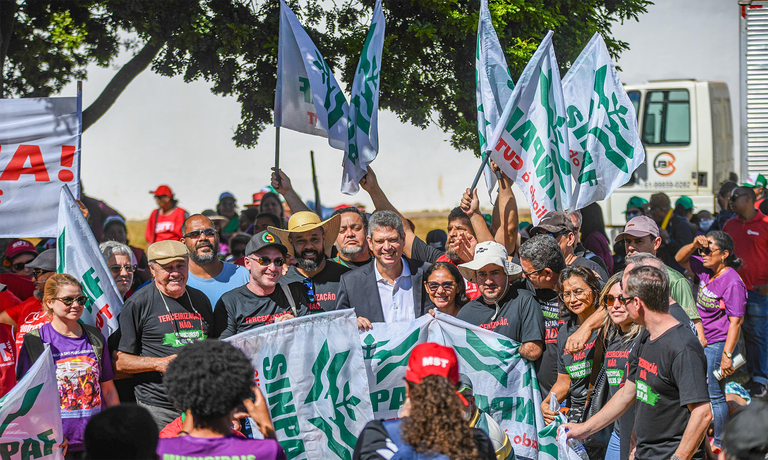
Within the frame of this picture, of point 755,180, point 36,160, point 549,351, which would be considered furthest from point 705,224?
point 36,160

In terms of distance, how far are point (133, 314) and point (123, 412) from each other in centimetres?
201

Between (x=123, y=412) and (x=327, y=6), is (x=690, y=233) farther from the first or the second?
(x=123, y=412)

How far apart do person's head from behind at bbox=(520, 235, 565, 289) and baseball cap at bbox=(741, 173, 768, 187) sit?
844 cm

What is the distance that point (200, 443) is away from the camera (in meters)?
2.71

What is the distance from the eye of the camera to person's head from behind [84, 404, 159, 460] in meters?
2.66

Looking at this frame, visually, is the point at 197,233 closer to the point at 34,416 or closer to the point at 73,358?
the point at 73,358

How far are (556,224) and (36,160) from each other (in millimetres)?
4314

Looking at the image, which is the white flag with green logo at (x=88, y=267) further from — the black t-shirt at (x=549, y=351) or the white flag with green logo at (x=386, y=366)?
the black t-shirt at (x=549, y=351)

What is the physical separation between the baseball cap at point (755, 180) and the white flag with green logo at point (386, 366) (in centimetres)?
951

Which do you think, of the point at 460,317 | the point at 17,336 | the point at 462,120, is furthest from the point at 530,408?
the point at 462,120

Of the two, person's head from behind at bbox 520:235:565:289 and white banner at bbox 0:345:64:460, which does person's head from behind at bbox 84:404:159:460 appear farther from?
person's head from behind at bbox 520:235:565:289

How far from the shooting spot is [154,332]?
182 inches

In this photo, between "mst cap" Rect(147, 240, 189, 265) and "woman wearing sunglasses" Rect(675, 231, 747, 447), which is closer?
"mst cap" Rect(147, 240, 189, 265)

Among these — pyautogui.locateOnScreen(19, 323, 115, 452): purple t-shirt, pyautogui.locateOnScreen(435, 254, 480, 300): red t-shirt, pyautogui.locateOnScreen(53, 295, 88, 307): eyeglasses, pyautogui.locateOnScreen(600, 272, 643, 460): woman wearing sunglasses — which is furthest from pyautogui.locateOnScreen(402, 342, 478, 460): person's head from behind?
pyautogui.locateOnScreen(435, 254, 480, 300): red t-shirt
